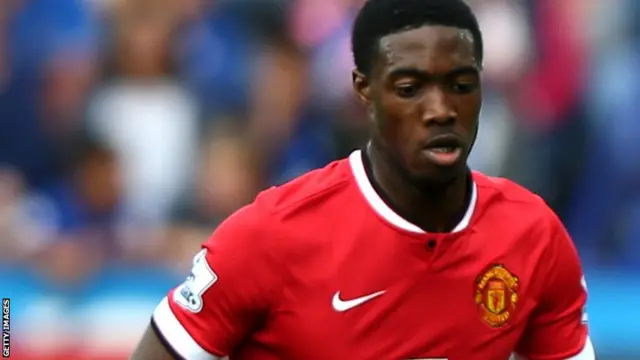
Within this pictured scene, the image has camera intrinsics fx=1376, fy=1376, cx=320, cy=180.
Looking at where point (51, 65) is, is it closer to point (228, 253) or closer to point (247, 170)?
point (247, 170)

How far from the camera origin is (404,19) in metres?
2.86

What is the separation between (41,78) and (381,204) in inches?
156

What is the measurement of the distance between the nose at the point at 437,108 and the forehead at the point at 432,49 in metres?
0.04

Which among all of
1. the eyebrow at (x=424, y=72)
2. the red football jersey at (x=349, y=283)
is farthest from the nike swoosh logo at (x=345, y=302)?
the eyebrow at (x=424, y=72)

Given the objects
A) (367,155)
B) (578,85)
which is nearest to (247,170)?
(578,85)

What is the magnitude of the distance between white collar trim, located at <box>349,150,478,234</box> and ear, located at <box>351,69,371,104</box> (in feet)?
0.51

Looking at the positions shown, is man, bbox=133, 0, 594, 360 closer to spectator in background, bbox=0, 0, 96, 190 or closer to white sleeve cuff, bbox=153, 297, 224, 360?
white sleeve cuff, bbox=153, 297, 224, 360

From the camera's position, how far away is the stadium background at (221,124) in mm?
6281

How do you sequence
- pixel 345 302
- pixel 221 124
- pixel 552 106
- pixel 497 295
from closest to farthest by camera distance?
1. pixel 345 302
2. pixel 497 295
3. pixel 221 124
4. pixel 552 106

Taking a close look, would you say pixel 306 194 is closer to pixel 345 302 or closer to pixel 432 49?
pixel 345 302

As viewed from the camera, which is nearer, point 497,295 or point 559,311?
point 497,295

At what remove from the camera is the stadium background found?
628 cm

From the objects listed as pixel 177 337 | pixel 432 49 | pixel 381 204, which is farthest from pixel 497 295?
pixel 177 337

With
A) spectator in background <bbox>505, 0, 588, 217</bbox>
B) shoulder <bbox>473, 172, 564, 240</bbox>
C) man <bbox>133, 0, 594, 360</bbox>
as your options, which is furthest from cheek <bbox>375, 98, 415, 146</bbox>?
spectator in background <bbox>505, 0, 588, 217</bbox>
